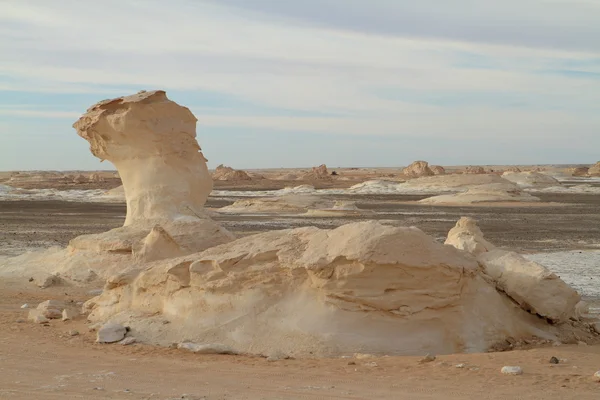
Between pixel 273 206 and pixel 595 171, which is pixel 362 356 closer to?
pixel 273 206

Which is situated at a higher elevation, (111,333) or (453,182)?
(453,182)

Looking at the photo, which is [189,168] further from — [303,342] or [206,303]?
[303,342]

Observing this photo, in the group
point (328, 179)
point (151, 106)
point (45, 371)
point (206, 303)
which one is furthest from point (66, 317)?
point (328, 179)

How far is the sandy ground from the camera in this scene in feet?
21.1

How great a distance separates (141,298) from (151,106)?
23.7ft

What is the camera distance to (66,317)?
33.9 feet

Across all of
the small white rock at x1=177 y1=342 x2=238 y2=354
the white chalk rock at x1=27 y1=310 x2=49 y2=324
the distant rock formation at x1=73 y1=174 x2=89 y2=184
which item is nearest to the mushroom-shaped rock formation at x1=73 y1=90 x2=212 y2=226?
the white chalk rock at x1=27 y1=310 x2=49 y2=324

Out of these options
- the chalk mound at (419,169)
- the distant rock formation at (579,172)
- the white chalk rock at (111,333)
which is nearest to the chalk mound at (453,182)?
the chalk mound at (419,169)

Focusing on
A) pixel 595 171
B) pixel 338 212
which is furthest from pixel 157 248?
Result: pixel 595 171

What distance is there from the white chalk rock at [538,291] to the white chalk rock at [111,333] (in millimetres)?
4450

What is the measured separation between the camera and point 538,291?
9.30 meters

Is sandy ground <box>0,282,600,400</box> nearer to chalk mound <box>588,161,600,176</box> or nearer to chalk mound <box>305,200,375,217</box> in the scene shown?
chalk mound <box>305,200,375,217</box>

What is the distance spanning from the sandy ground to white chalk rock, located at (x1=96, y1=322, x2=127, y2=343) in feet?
0.40

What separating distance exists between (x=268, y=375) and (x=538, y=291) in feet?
12.2
